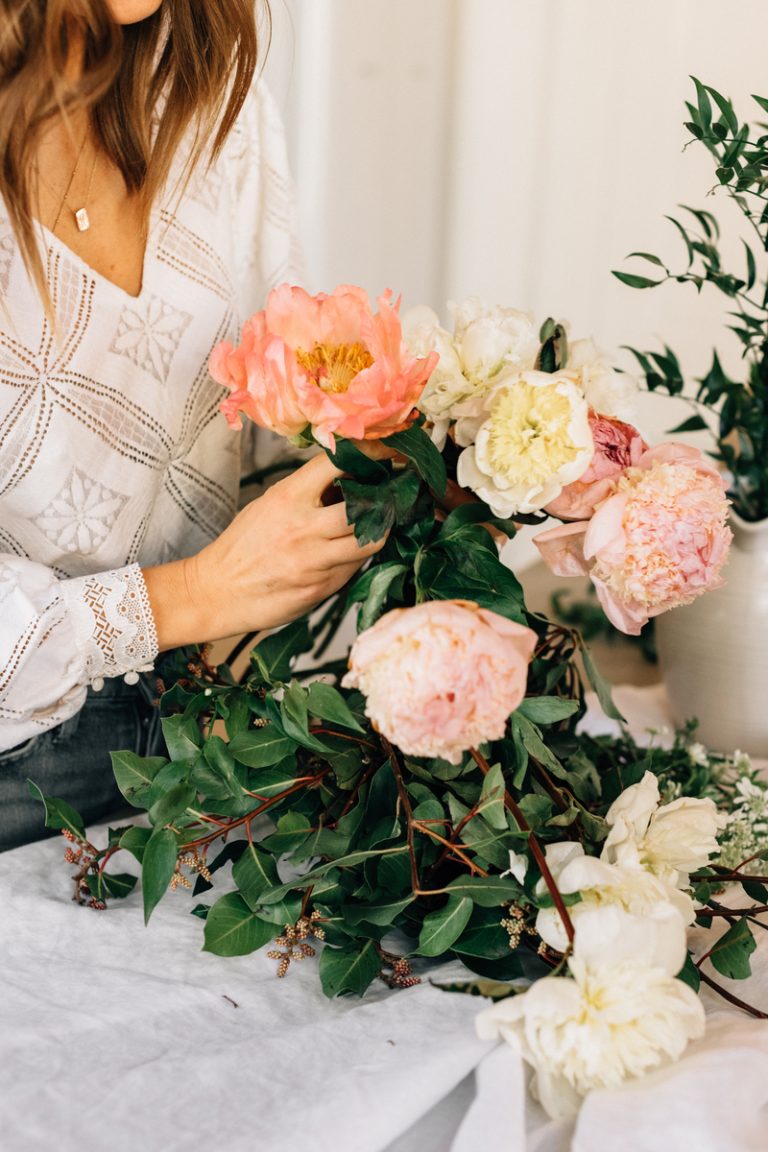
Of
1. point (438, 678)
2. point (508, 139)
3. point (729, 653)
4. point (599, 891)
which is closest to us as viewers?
point (438, 678)

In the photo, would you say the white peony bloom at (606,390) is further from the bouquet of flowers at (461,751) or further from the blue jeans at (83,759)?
the blue jeans at (83,759)

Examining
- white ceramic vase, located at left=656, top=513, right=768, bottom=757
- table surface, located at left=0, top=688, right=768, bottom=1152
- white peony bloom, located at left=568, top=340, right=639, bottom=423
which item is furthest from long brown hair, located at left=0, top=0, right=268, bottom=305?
white ceramic vase, located at left=656, top=513, right=768, bottom=757

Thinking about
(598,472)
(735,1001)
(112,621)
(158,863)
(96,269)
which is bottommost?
(735,1001)

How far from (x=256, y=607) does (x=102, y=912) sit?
0.25 m

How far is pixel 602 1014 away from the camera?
0.51 meters

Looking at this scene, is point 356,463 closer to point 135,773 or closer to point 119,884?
point 135,773

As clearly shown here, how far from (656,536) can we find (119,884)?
1.50 ft

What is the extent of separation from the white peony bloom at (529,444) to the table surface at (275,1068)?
12.0 inches

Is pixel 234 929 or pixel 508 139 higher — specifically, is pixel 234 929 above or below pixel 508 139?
below

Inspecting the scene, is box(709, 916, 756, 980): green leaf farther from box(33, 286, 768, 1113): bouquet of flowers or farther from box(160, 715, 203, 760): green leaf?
box(160, 715, 203, 760): green leaf

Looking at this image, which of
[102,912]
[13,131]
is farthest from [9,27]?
[102,912]

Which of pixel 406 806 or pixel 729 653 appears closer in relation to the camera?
pixel 406 806

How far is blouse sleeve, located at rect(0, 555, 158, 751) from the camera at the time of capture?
29.7 inches

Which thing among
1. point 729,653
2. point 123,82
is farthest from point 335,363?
point 729,653
